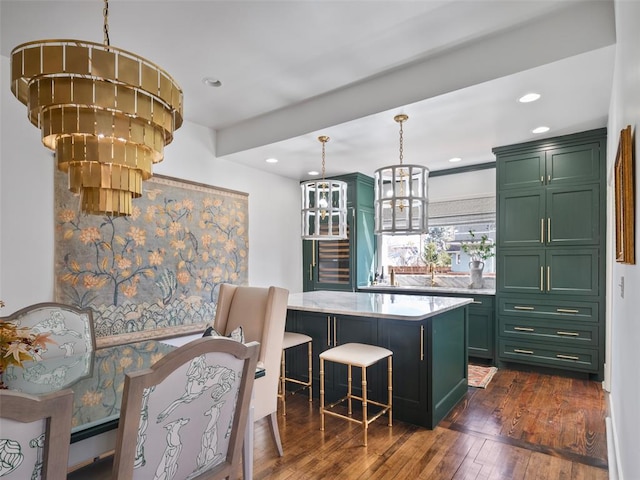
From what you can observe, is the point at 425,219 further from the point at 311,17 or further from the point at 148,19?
the point at 148,19

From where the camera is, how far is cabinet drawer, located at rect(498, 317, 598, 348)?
3617 millimetres

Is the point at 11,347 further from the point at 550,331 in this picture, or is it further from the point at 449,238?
the point at 449,238

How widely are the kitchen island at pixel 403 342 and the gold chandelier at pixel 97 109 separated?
1775 millimetres

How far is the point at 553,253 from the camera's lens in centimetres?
382

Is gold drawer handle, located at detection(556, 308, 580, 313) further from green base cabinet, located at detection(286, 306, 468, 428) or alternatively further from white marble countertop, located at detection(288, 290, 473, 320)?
white marble countertop, located at detection(288, 290, 473, 320)

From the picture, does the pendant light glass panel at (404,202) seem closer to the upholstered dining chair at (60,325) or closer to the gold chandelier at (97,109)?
the gold chandelier at (97,109)

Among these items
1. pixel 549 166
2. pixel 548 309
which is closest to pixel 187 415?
pixel 548 309

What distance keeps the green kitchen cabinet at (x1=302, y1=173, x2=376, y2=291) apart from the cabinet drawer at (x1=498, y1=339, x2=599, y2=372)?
210 cm

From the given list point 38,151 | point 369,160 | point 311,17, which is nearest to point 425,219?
point 311,17

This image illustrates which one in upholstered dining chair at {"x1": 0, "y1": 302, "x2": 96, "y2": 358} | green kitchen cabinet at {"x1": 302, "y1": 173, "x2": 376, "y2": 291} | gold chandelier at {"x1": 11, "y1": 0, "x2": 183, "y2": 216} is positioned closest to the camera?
gold chandelier at {"x1": 11, "y1": 0, "x2": 183, "y2": 216}

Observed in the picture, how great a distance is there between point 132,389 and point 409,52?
8.98 ft

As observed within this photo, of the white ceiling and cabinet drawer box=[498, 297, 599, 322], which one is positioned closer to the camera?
the white ceiling

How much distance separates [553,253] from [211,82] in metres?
3.80

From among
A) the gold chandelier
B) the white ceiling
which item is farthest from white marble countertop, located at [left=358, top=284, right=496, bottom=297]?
the gold chandelier
